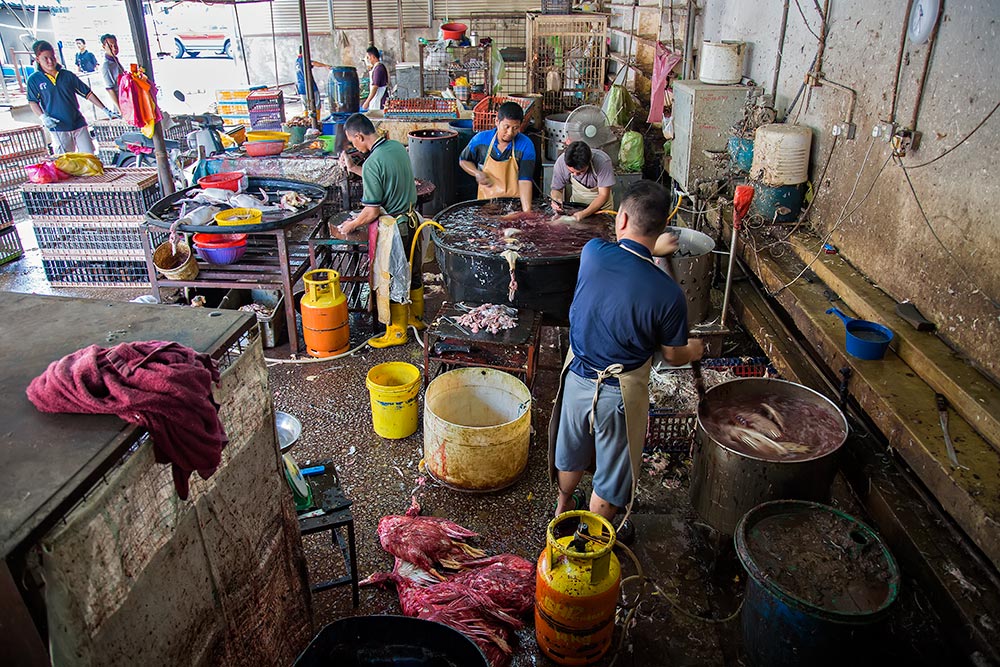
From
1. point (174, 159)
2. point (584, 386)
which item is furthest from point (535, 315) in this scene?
point (174, 159)

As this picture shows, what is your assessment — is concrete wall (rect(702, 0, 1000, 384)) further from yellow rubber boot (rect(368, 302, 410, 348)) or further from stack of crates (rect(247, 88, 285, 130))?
stack of crates (rect(247, 88, 285, 130))

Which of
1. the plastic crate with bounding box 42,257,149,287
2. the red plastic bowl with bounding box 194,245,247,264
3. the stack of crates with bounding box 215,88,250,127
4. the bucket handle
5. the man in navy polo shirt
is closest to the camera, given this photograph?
the bucket handle

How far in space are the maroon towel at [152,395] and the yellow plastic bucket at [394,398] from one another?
9.77 feet

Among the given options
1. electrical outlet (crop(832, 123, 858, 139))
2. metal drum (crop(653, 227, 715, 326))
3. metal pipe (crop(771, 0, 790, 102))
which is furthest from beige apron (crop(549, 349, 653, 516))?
metal pipe (crop(771, 0, 790, 102))

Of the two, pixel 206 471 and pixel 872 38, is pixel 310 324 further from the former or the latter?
pixel 872 38

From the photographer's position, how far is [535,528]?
4387mm

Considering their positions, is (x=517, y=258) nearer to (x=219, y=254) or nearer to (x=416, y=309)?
(x=416, y=309)

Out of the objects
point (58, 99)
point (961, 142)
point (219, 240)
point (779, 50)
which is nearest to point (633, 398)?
point (961, 142)

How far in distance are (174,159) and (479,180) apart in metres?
5.85

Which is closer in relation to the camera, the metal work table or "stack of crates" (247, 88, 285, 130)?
the metal work table

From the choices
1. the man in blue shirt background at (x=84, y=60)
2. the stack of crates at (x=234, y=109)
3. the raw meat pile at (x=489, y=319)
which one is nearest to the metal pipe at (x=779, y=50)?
the raw meat pile at (x=489, y=319)

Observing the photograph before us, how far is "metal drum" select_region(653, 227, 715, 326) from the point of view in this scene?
5555 mm

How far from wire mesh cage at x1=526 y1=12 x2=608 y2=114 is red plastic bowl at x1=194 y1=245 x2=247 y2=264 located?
289 inches

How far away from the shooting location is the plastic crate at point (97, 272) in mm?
7930
